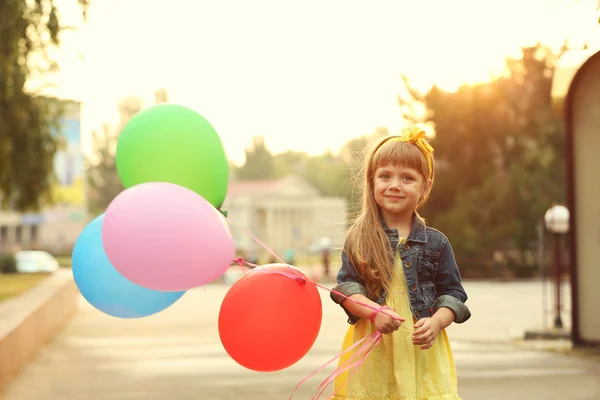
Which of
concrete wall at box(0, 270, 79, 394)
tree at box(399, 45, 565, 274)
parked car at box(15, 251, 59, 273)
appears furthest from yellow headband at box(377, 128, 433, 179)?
parked car at box(15, 251, 59, 273)

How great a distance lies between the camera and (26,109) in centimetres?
1722

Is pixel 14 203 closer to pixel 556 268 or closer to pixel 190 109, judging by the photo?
pixel 556 268

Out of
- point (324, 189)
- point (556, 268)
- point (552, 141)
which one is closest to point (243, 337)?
point (556, 268)

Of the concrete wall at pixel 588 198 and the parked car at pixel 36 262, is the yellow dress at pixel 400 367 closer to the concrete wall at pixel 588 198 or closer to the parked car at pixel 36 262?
the concrete wall at pixel 588 198

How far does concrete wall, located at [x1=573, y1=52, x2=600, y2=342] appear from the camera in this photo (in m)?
12.9

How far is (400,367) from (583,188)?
31.4 ft

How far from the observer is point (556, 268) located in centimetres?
1636

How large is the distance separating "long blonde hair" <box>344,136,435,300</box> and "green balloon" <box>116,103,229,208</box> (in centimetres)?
73

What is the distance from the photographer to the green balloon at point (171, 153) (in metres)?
4.59

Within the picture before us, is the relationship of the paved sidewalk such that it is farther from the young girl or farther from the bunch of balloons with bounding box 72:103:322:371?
the young girl

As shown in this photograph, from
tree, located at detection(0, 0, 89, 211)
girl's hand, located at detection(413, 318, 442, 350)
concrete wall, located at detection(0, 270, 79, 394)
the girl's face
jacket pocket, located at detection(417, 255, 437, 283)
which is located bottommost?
concrete wall, located at detection(0, 270, 79, 394)

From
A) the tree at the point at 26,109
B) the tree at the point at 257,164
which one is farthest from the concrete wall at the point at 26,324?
the tree at the point at 257,164

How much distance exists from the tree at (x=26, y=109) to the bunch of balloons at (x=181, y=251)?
7.43 metres

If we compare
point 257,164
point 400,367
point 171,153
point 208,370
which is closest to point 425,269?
point 400,367
